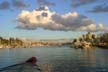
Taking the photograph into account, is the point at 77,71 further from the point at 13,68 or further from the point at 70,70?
the point at 13,68

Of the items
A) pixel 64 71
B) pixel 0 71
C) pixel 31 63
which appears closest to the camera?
pixel 0 71

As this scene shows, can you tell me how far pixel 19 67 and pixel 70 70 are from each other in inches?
1828

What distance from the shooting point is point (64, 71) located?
90438 millimetres

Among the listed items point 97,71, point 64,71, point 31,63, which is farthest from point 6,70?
point 97,71

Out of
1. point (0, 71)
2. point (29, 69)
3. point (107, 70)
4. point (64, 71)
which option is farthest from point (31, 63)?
point (107, 70)

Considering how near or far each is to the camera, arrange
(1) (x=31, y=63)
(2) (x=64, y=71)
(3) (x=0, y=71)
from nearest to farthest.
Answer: (3) (x=0, y=71), (1) (x=31, y=63), (2) (x=64, y=71)

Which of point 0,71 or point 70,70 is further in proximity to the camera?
point 70,70

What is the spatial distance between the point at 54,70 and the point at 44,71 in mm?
3389

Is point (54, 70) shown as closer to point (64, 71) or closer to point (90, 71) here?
point (64, 71)

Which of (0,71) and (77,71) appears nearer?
(0,71)

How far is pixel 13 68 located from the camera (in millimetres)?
48344

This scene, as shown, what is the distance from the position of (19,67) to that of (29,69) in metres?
1.98

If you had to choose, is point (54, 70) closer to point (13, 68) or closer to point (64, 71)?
point (64, 71)

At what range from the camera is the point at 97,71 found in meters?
92.5
